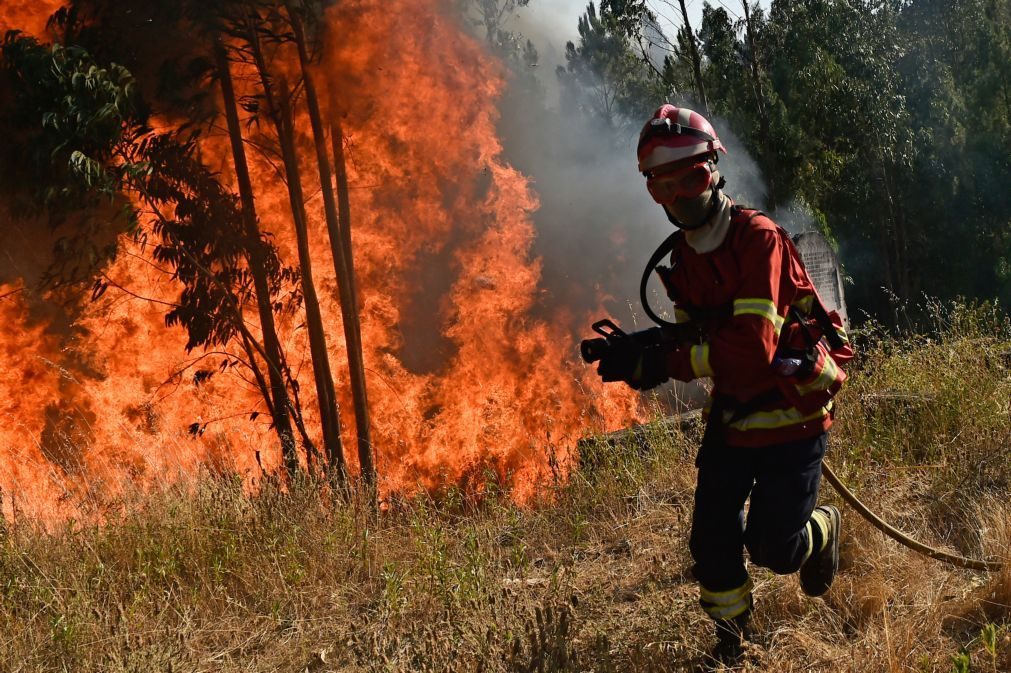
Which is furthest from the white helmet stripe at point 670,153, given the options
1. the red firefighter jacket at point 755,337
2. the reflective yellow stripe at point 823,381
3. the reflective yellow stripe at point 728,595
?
the reflective yellow stripe at point 728,595

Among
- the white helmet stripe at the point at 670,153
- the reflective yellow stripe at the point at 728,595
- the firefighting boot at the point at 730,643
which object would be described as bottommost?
the firefighting boot at the point at 730,643

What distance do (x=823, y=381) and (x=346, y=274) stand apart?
479cm

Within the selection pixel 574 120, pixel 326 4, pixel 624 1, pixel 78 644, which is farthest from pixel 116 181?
pixel 624 1

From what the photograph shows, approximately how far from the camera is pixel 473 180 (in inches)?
325

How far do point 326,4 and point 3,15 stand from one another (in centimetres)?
227

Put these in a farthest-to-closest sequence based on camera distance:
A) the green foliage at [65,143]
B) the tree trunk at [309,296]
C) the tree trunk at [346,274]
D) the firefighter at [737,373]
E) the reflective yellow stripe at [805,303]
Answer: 1. the tree trunk at [346,274]
2. the tree trunk at [309,296]
3. the green foliage at [65,143]
4. the reflective yellow stripe at [805,303]
5. the firefighter at [737,373]

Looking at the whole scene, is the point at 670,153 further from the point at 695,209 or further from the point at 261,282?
the point at 261,282

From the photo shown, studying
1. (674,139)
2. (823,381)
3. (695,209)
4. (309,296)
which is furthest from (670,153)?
(309,296)

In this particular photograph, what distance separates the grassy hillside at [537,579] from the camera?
279 centimetres

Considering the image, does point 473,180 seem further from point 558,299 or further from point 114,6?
point 114,6

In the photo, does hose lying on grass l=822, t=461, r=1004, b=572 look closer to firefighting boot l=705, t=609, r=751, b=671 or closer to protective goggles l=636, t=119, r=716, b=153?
firefighting boot l=705, t=609, r=751, b=671

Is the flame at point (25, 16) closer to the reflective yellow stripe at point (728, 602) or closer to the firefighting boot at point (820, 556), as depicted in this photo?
the reflective yellow stripe at point (728, 602)

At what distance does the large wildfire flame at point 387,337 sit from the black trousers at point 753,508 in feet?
7.69

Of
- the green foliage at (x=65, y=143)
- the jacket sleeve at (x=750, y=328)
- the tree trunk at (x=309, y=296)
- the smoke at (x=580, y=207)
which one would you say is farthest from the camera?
the smoke at (x=580, y=207)
